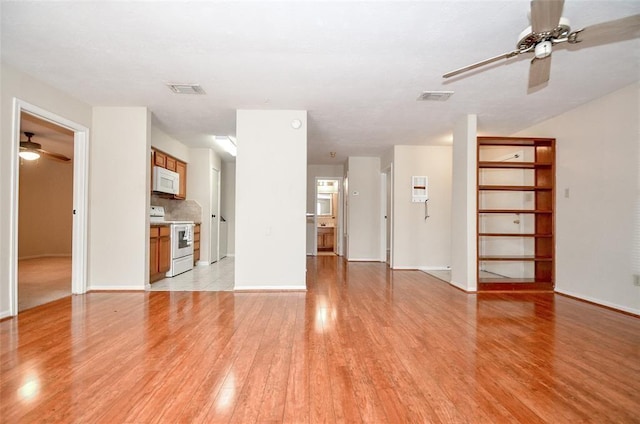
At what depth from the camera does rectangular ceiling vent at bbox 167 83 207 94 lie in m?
3.38

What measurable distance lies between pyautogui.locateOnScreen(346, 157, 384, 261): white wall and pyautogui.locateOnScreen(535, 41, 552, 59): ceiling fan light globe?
5246mm

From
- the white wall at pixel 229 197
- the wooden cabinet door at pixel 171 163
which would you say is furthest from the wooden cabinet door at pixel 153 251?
the white wall at pixel 229 197

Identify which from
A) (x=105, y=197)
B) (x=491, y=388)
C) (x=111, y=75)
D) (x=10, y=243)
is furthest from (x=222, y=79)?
(x=491, y=388)

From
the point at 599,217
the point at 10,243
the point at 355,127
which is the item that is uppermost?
the point at 355,127

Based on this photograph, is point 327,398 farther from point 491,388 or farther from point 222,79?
point 222,79

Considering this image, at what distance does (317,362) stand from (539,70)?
2.65m

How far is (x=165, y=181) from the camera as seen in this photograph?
531 cm

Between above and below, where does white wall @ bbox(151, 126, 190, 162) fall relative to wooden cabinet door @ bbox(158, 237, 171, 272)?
above

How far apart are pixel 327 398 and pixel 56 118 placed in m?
4.20

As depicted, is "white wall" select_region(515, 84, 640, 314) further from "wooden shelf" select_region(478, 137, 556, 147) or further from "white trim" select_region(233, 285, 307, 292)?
"white trim" select_region(233, 285, 307, 292)

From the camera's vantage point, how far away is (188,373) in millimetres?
1919

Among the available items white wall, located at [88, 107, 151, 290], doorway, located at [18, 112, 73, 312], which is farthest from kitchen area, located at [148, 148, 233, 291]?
doorway, located at [18, 112, 73, 312]

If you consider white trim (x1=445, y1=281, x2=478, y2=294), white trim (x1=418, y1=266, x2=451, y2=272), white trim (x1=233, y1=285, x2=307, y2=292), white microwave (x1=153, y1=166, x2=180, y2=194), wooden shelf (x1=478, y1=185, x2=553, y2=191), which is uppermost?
white microwave (x1=153, y1=166, x2=180, y2=194)

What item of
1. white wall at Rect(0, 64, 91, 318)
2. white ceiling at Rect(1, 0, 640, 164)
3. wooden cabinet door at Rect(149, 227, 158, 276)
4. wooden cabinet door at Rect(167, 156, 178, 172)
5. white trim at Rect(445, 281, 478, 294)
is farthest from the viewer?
wooden cabinet door at Rect(167, 156, 178, 172)
